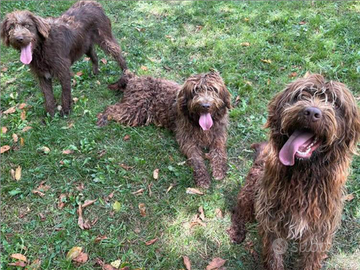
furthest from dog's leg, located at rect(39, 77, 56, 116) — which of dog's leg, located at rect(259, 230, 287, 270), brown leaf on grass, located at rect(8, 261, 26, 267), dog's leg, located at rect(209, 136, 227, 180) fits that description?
dog's leg, located at rect(259, 230, 287, 270)

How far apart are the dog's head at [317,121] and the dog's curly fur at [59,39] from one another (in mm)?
3729

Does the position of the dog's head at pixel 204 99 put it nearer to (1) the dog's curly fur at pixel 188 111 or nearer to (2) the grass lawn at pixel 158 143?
(1) the dog's curly fur at pixel 188 111

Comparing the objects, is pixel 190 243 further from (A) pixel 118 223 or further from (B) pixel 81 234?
(B) pixel 81 234

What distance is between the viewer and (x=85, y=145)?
4.70m

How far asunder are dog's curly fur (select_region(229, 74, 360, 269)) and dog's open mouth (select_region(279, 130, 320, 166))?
0.04 metres

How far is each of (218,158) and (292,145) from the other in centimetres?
214

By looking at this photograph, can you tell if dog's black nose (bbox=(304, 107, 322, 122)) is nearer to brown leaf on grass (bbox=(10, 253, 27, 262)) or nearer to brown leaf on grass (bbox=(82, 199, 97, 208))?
brown leaf on grass (bbox=(82, 199, 97, 208))

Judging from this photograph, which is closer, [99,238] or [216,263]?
Answer: [216,263]

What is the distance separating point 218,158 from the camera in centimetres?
427

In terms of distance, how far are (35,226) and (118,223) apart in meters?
0.95

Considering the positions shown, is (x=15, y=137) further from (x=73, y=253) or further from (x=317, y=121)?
(x=317, y=121)

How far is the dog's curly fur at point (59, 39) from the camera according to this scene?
460cm

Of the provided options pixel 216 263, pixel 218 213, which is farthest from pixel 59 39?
pixel 216 263

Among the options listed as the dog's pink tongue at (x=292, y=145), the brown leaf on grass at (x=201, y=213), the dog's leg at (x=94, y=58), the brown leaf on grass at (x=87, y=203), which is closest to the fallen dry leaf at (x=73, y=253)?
the brown leaf on grass at (x=87, y=203)
